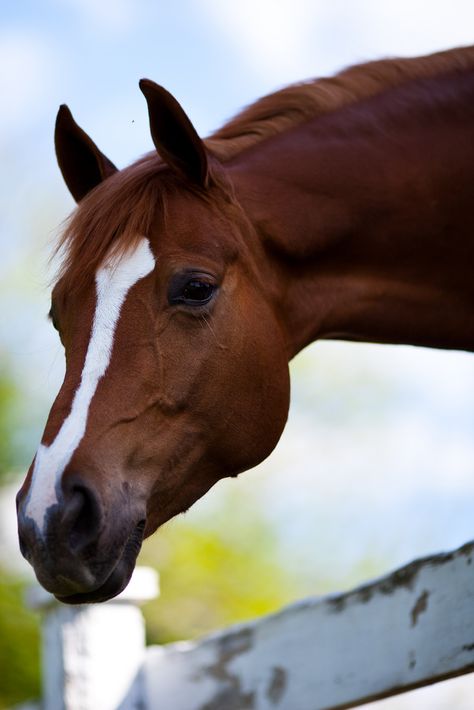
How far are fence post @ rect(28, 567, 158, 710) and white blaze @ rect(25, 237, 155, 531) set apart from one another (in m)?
0.87

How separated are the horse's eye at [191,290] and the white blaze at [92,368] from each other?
0.07 metres

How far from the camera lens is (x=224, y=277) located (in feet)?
9.27

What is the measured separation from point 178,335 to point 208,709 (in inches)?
39.6

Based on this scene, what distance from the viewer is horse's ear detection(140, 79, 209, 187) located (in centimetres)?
285

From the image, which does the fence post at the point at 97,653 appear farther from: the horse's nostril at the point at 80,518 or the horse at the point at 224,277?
the horse's nostril at the point at 80,518

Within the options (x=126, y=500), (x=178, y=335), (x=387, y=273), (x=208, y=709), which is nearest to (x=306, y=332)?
(x=387, y=273)

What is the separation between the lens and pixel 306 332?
3078mm

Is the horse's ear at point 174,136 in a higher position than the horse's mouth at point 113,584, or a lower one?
higher

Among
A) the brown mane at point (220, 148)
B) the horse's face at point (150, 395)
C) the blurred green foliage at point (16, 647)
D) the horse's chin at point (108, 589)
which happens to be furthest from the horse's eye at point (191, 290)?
the blurred green foliage at point (16, 647)

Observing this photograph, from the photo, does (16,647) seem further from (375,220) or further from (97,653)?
(375,220)

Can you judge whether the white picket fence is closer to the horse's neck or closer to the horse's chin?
the horse's chin

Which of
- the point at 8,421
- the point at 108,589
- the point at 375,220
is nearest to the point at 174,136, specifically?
the point at 375,220

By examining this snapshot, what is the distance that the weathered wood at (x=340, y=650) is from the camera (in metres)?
2.46

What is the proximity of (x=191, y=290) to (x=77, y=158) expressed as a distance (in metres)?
0.74
